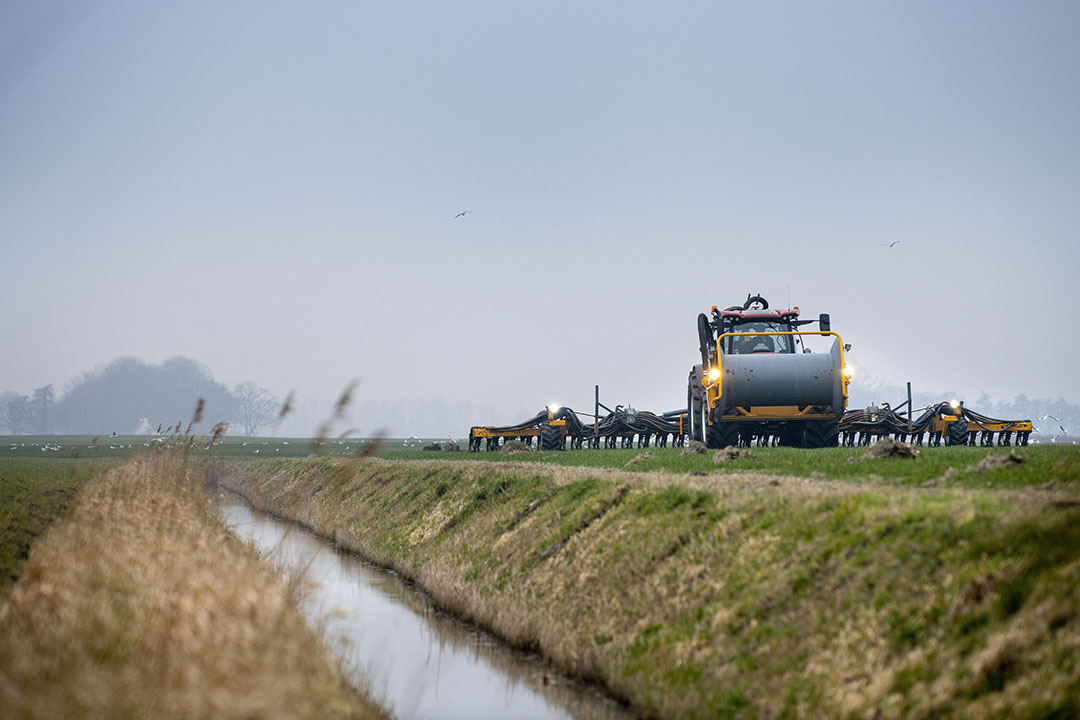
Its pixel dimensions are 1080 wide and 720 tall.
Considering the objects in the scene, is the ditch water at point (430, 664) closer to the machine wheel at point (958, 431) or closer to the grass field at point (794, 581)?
the grass field at point (794, 581)

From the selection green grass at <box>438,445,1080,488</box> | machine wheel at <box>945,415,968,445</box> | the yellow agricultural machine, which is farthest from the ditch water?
machine wheel at <box>945,415,968,445</box>

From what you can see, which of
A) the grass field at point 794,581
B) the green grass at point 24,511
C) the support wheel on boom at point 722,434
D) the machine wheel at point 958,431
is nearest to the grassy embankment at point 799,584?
the grass field at point 794,581

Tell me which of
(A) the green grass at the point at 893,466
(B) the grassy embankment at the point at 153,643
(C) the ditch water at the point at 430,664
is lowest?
(C) the ditch water at the point at 430,664

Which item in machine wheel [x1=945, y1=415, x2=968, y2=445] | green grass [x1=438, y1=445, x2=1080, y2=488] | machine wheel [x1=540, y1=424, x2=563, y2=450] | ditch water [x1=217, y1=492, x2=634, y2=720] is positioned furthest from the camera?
machine wheel [x1=540, y1=424, x2=563, y2=450]

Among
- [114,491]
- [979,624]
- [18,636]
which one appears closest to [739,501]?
[979,624]

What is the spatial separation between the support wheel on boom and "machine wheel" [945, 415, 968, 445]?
1440 cm

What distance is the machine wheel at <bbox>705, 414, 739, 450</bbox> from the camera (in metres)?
28.2

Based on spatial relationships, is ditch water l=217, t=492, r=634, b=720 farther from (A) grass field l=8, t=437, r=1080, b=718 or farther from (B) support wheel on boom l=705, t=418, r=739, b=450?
(B) support wheel on boom l=705, t=418, r=739, b=450

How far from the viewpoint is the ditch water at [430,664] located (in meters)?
11.8

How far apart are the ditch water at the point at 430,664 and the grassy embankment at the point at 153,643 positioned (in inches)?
36.6

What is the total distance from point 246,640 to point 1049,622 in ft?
18.3

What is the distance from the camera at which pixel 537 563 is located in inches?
659

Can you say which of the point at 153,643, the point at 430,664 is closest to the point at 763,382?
the point at 430,664

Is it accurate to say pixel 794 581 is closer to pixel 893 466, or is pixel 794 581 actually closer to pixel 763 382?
pixel 893 466
